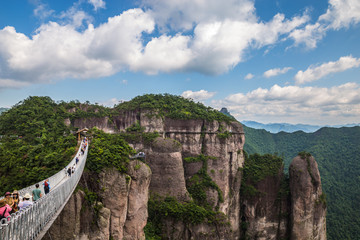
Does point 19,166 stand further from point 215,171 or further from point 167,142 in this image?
point 215,171

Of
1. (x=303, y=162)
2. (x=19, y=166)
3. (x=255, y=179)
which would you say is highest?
(x=19, y=166)

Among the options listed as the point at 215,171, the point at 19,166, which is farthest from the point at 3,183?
the point at 215,171

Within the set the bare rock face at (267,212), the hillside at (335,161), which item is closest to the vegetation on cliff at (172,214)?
the bare rock face at (267,212)

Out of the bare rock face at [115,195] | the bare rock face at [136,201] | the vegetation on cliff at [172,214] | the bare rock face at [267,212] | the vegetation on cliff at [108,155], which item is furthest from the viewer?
the bare rock face at [267,212]

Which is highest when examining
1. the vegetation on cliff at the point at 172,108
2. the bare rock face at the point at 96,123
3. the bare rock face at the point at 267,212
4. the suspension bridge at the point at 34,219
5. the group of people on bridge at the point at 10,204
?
the vegetation on cliff at the point at 172,108

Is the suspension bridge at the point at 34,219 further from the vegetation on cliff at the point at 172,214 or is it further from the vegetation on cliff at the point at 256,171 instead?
the vegetation on cliff at the point at 256,171

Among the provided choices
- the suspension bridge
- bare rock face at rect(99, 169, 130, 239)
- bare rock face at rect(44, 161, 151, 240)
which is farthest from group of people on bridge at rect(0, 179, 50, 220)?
bare rock face at rect(99, 169, 130, 239)

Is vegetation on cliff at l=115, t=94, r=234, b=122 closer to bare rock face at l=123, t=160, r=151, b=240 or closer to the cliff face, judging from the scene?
the cliff face
